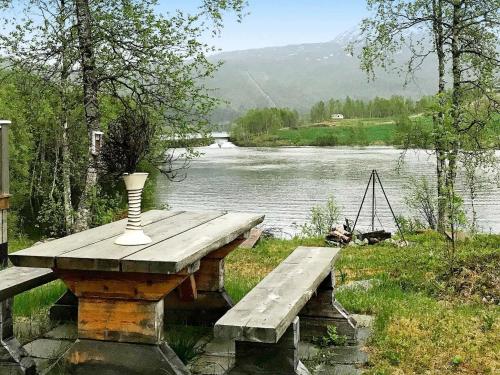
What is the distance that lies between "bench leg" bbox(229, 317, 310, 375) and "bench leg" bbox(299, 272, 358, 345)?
56.4 inches

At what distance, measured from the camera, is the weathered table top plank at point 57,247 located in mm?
3461

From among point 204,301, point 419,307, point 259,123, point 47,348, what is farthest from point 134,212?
point 259,123

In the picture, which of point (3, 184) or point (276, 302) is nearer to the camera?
point (276, 302)

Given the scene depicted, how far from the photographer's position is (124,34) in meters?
12.0

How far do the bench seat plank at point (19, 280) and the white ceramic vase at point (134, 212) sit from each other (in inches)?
31.4

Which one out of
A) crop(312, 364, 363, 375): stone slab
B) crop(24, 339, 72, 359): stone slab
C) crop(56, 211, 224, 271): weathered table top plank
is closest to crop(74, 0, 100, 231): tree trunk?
crop(24, 339, 72, 359): stone slab

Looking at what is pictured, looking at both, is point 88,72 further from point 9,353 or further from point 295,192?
point 295,192

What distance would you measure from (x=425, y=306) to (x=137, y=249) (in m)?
3.30

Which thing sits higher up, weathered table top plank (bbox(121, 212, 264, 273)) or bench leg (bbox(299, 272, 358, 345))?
weathered table top plank (bbox(121, 212, 264, 273))

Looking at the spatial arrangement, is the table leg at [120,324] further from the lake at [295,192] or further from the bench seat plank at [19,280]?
the lake at [295,192]

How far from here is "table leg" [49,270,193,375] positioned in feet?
11.9

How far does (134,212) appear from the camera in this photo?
375cm

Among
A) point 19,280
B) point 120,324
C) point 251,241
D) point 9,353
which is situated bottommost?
point 251,241

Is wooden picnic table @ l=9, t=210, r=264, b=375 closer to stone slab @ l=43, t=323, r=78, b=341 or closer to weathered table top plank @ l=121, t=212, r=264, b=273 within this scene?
weathered table top plank @ l=121, t=212, r=264, b=273
